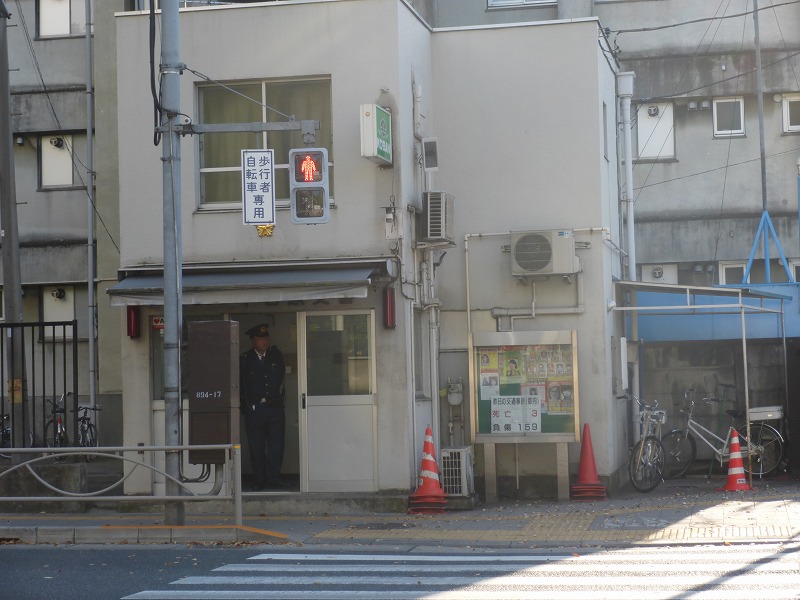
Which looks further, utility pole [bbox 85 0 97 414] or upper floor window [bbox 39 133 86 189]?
upper floor window [bbox 39 133 86 189]

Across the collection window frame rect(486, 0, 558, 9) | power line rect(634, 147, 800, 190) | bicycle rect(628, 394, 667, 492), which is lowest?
bicycle rect(628, 394, 667, 492)

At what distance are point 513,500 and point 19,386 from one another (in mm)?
7241

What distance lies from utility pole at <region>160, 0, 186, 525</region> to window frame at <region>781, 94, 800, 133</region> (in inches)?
758

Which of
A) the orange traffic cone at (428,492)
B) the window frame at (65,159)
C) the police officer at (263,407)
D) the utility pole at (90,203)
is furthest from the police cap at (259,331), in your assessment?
the window frame at (65,159)

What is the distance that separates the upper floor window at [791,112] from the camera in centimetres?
2847

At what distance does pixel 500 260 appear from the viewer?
17.4 metres

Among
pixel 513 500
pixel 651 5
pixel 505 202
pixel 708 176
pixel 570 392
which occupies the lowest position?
pixel 513 500

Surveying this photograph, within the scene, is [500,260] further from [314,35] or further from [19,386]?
[19,386]

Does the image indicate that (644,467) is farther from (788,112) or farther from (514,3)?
(788,112)

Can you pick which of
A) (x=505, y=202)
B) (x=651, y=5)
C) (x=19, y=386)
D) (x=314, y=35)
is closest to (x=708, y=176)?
(x=651, y=5)

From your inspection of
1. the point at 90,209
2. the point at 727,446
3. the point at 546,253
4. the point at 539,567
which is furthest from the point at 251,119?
the point at 90,209

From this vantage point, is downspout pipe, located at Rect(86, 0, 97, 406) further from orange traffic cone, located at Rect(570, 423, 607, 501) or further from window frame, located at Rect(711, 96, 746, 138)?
window frame, located at Rect(711, 96, 746, 138)

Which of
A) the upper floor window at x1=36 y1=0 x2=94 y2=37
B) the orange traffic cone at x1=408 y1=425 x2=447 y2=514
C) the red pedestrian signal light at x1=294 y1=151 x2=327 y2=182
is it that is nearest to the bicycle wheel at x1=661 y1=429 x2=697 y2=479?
the orange traffic cone at x1=408 y1=425 x2=447 y2=514

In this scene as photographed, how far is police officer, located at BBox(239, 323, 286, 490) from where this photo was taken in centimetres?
1596
